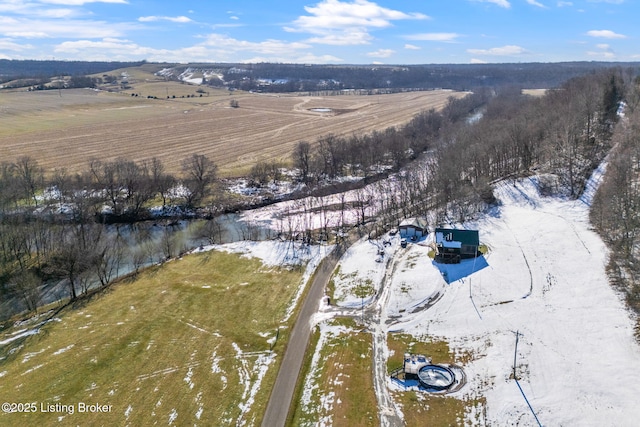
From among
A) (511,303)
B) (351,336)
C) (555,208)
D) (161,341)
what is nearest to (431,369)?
(351,336)

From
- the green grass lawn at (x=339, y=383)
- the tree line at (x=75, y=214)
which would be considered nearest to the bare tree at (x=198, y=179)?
the tree line at (x=75, y=214)

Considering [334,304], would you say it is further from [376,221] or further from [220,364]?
[376,221]

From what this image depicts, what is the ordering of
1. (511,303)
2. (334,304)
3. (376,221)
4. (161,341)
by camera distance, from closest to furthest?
(161,341)
(511,303)
(334,304)
(376,221)

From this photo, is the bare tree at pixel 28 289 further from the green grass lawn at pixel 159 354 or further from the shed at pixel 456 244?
the shed at pixel 456 244

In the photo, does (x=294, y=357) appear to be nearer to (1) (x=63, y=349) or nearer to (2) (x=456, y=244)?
(1) (x=63, y=349)

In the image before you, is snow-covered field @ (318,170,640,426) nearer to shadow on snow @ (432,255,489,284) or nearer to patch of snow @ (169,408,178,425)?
shadow on snow @ (432,255,489,284)

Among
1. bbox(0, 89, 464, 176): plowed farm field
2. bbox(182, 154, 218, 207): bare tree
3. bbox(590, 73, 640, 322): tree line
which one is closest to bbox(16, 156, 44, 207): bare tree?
bbox(0, 89, 464, 176): plowed farm field
